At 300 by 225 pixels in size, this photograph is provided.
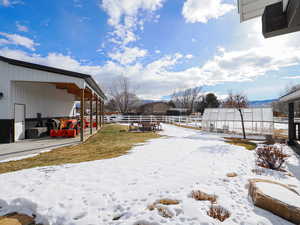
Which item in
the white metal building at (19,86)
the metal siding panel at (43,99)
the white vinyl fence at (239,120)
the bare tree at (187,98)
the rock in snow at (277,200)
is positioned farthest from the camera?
the bare tree at (187,98)

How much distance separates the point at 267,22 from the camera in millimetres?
1796

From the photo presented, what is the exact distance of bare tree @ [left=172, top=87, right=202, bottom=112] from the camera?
5025 cm

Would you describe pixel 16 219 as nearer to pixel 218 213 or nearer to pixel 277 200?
pixel 218 213

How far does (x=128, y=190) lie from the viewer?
2924mm

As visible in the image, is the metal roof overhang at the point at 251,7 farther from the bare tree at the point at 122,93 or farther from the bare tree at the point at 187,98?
the bare tree at the point at 187,98

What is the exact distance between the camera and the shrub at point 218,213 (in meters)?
2.13

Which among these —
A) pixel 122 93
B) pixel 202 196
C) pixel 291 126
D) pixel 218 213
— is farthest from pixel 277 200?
pixel 122 93

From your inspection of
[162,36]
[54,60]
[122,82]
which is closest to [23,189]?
[162,36]

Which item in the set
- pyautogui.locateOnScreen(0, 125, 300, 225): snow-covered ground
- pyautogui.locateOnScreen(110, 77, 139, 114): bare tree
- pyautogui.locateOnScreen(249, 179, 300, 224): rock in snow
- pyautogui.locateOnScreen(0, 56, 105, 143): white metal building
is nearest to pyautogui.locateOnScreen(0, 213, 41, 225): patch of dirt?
pyautogui.locateOnScreen(0, 125, 300, 225): snow-covered ground

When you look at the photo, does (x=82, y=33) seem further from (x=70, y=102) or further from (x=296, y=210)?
(x=296, y=210)

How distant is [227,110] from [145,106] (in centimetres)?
4043

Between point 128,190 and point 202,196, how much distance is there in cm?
143

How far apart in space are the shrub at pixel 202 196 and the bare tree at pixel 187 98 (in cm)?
4727

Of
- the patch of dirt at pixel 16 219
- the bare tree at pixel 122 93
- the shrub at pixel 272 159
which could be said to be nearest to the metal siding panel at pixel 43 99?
the patch of dirt at pixel 16 219
